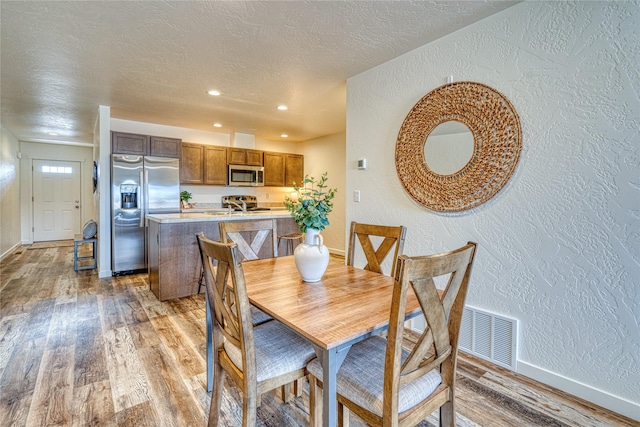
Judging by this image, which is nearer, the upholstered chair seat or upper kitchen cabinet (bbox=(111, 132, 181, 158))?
the upholstered chair seat

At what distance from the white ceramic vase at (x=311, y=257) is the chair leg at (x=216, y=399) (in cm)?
59

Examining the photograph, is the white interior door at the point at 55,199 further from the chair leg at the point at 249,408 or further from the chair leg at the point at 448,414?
the chair leg at the point at 448,414

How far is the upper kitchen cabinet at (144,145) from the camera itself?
14.6ft

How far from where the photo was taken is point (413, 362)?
1056mm

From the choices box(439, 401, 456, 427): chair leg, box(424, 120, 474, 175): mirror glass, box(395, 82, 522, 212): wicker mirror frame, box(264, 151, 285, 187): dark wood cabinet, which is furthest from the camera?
box(264, 151, 285, 187): dark wood cabinet

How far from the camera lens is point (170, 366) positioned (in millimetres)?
2102

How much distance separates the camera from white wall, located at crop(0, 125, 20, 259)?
5.24 m

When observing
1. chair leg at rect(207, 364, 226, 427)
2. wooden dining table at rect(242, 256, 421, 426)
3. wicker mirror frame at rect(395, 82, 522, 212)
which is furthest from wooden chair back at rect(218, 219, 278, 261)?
wicker mirror frame at rect(395, 82, 522, 212)

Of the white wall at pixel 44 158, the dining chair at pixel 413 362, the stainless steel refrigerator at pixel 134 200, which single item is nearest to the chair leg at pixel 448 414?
the dining chair at pixel 413 362

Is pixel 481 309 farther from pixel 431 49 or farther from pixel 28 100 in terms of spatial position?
pixel 28 100

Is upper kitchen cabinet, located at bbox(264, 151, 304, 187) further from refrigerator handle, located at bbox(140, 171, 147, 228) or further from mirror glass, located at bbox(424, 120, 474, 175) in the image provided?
mirror glass, located at bbox(424, 120, 474, 175)

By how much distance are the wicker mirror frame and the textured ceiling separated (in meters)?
0.52

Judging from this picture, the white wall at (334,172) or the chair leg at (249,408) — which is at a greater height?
the white wall at (334,172)

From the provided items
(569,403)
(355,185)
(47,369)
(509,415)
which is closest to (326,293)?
(509,415)
